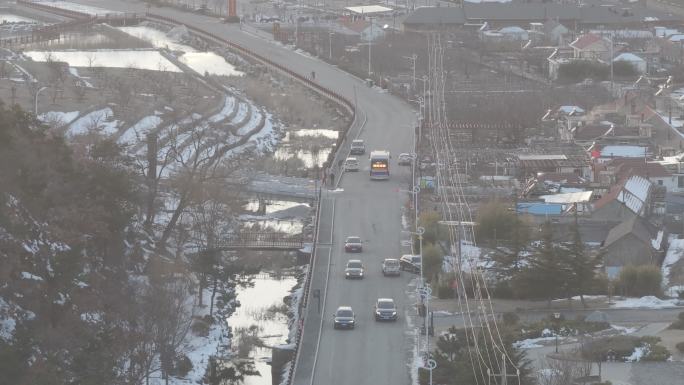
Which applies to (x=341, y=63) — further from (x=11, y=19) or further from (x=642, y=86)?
(x=11, y=19)

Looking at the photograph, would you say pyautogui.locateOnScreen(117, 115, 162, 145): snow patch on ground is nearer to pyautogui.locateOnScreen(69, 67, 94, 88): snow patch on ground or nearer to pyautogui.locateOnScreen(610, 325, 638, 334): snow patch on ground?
pyautogui.locateOnScreen(69, 67, 94, 88): snow patch on ground

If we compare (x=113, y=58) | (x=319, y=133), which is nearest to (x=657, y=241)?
(x=319, y=133)

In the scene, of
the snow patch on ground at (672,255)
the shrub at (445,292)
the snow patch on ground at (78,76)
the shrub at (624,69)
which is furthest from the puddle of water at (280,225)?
the shrub at (624,69)

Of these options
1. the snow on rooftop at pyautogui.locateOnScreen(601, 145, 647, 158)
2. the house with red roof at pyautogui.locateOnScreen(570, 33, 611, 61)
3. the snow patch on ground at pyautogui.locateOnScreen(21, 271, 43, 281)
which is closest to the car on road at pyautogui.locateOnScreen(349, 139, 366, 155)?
the snow on rooftop at pyautogui.locateOnScreen(601, 145, 647, 158)

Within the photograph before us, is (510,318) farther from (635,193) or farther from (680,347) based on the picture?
(635,193)

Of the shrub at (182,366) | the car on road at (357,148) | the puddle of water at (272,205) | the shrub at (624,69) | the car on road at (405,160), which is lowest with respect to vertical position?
the shrub at (624,69)

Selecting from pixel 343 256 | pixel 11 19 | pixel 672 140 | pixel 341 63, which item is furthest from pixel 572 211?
pixel 11 19

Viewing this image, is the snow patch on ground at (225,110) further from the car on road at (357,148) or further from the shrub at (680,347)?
the shrub at (680,347)
